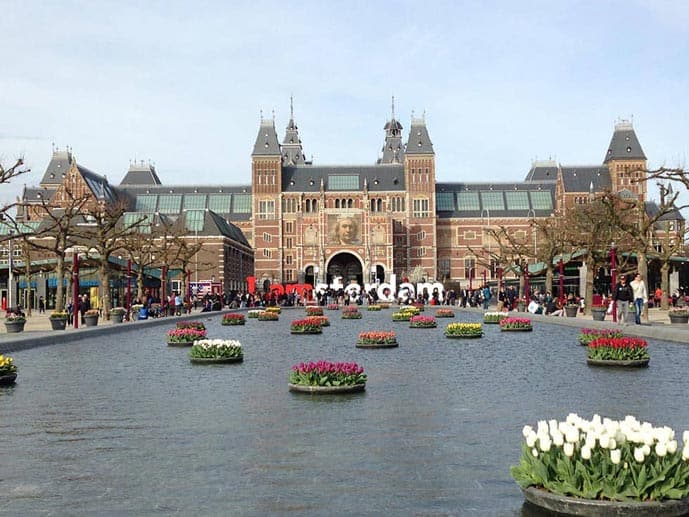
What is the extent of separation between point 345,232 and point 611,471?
331ft

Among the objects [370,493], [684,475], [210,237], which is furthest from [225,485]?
[210,237]

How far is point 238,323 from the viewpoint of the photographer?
35.3 m

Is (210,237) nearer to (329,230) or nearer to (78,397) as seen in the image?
(329,230)

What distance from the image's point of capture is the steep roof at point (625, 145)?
109500 mm

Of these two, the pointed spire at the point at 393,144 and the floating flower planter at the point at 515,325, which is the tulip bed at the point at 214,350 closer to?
the floating flower planter at the point at 515,325

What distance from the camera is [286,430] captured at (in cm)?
926

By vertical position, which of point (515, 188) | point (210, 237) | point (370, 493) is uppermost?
point (515, 188)

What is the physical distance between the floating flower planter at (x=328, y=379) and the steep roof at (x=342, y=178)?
100 metres

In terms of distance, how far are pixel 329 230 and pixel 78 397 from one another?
94576mm

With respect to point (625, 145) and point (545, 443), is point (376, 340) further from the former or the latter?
point (625, 145)

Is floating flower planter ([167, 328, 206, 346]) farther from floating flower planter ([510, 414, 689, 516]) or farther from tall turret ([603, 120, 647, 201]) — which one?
tall turret ([603, 120, 647, 201])

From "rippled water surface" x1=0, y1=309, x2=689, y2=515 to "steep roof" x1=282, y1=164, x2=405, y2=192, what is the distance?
95389mm

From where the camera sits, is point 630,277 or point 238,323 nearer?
point 238,323

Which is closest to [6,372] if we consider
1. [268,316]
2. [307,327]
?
[307,327]
